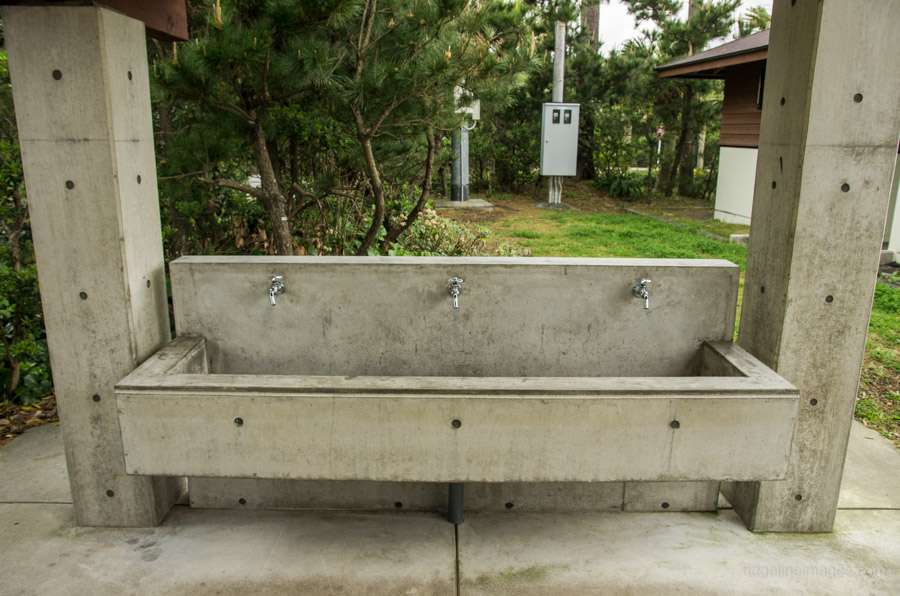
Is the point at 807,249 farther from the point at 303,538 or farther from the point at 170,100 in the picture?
the point at 170,100

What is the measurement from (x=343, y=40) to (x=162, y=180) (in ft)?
4.60

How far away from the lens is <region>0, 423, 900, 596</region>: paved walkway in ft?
8.15

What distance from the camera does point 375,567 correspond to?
259 cm

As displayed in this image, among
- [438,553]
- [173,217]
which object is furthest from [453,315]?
[173,217]

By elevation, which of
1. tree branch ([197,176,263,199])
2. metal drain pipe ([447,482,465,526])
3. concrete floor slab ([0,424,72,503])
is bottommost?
concrete floor slab ([0,424,72,503])

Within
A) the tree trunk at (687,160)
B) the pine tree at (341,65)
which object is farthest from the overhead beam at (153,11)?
the tree trunk at (687,160)

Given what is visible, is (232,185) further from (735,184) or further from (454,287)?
(735,184)

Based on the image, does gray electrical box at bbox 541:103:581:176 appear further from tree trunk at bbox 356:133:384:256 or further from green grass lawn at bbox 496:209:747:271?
tree trunk at bbox 356:133:384:256

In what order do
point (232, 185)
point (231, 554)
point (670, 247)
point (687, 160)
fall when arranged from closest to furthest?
point (231, 554)
point (232, 185)
point (670, 247)
point (687, 160)

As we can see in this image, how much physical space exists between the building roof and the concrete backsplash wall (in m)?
6.49

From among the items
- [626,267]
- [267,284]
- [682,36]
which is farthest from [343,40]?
[682,36]

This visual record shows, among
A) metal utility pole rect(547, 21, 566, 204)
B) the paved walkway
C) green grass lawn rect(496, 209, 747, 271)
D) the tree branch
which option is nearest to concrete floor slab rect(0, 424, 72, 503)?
the paved walkway

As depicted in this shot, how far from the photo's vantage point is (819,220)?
8.38 ft

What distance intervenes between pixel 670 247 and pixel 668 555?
595 cm
